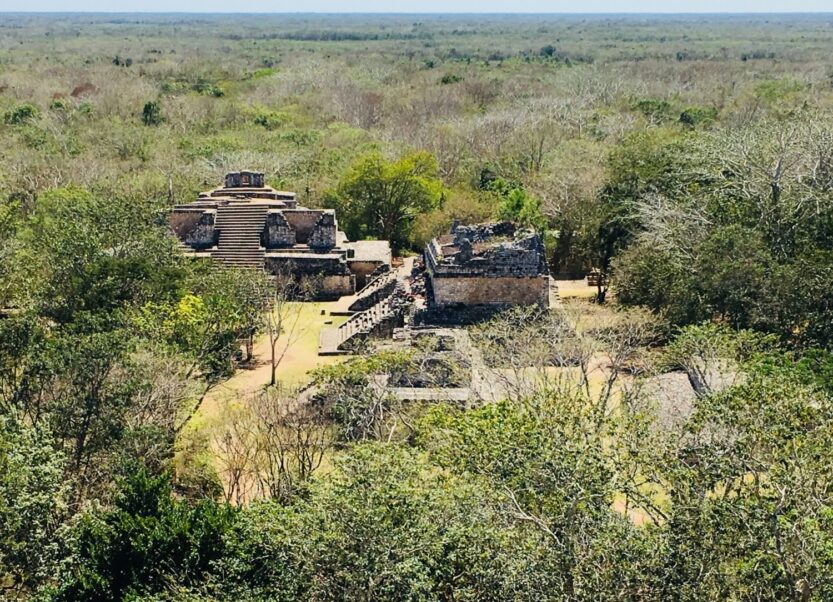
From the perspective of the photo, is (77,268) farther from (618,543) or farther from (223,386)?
(618,543)

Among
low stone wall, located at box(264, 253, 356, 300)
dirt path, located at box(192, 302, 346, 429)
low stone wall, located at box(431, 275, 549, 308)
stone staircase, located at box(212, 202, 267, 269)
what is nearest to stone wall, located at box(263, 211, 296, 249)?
stone staircase, located at box(212, 202, 267, 269)

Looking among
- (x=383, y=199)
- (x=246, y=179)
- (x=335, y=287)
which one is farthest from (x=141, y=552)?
(x=246, y=179)

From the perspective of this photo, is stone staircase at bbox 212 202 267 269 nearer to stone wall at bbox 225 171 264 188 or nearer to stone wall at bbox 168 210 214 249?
stone wall at bbox 168 210 214 249

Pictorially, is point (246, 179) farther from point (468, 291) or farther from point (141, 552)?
point (141, 552)

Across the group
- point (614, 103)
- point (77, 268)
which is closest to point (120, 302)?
point (77, 268)

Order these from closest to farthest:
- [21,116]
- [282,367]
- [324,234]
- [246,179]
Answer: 1. [282,367]
2. [324,234]
3. [246,179]
4. [21,116]
